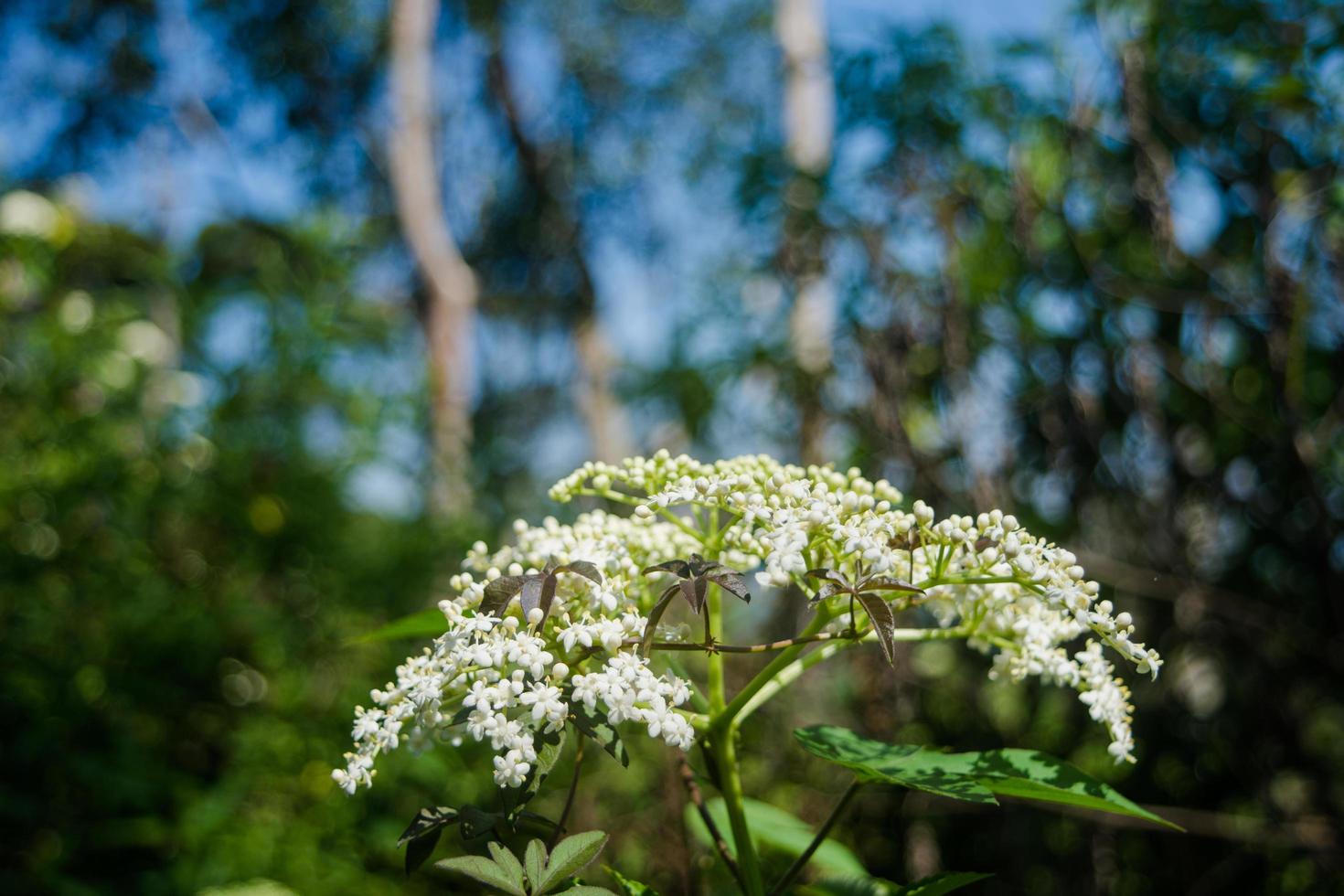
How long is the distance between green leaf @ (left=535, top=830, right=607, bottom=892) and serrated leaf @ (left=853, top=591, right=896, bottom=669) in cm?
25

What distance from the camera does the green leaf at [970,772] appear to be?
72 centimetres

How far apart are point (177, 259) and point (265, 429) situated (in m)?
0.63

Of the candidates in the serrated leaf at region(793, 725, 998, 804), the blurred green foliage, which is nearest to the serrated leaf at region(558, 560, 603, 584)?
the serrated leaf at region(793, 725, 998, 804)

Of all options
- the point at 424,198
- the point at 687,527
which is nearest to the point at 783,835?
the point at 687,527

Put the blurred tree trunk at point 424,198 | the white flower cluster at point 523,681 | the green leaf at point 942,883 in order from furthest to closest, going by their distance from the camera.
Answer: the blurred tree trunk at point 424,198, the green leaf at point 942,883, the white flower cluster at point 523,681

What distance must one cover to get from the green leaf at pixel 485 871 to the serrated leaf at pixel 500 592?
17cm

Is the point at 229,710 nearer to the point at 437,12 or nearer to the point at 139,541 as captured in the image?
the point at 139,541

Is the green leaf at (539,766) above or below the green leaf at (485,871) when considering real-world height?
above

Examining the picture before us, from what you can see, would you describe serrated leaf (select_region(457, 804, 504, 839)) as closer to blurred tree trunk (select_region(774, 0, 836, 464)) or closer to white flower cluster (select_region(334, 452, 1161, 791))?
white flower cluster (select_region(334, 452, 1161, 791))

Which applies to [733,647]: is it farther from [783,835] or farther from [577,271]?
[577,271]

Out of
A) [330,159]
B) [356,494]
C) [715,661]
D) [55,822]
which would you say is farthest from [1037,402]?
[330,159]

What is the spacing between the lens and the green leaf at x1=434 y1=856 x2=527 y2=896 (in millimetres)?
654

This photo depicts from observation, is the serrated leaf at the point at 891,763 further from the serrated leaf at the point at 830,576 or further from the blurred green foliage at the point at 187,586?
the blurred green foliage at the point at 187,586

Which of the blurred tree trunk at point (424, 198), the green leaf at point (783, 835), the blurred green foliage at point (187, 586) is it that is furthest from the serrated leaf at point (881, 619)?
the blurred tree trunk at point (424, 198)
